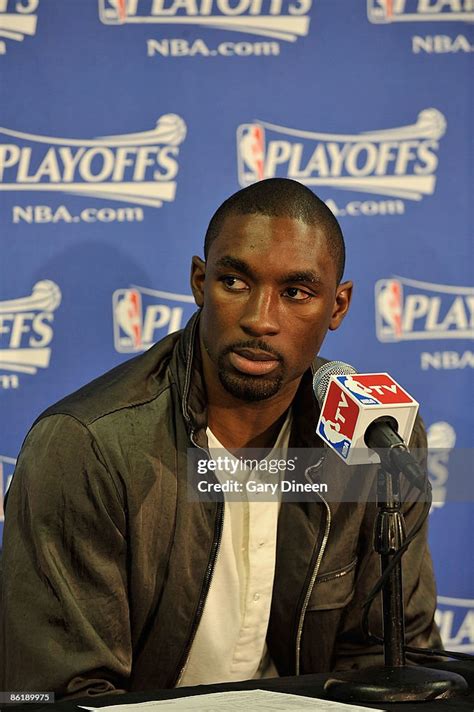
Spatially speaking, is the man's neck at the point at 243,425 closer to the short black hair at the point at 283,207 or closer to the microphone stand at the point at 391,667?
the short black hair at the point at 283,207

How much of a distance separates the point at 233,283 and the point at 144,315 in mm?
981

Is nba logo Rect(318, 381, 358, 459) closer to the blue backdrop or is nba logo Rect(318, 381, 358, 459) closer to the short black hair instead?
the short black hair

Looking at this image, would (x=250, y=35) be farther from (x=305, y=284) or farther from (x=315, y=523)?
(x=315, y=523)

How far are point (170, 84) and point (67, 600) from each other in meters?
1.59

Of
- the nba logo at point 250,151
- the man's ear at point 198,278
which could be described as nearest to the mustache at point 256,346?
the man's ear at point 198,278

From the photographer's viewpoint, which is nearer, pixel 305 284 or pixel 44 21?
pixel 305 284

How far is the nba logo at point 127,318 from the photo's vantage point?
2881 millimetres

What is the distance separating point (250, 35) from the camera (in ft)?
9.58

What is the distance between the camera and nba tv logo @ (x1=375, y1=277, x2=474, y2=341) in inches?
118

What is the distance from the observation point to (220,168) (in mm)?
2916

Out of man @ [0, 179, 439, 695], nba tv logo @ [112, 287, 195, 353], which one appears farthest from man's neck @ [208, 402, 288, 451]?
nba tv logo @ [112, 287, 195, 353]

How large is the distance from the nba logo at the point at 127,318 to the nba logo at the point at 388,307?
661mm

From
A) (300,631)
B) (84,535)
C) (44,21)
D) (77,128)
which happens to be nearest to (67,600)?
(84,535)

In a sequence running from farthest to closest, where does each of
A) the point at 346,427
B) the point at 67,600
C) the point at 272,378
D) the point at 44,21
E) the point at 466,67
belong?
the point at 466,67 → the point at 44,21 → the point at 272,378 → the point at 67,600 → the point at 346,427
